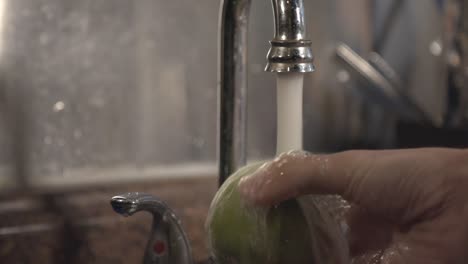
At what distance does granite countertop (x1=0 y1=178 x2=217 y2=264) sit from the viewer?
2.48 feet

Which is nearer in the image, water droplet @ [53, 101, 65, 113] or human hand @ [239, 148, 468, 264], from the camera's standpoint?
human hand @ [239, 148, 468, 264]

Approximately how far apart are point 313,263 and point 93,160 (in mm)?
520

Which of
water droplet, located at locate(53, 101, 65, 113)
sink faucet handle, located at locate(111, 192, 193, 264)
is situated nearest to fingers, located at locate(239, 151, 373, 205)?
sink faucet handle, located at locate(111, 192, 193, 264)

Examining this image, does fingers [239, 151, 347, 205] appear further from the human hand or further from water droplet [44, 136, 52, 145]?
water droplet [44, 136, 52, 145]

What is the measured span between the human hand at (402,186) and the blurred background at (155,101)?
0.32 m

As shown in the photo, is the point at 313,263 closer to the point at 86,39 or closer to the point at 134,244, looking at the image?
the point at 134,244

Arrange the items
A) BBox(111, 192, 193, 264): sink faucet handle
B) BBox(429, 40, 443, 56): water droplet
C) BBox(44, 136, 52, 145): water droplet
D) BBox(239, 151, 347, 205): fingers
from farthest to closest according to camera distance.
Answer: BBox(429, 40, 443, 56): water droplet
BBox(44, 136, 52, 145): water droplet
BBox(111, 192, 193, 264): sink faucet handle
BBox(239, 151, 347, 205): fingers

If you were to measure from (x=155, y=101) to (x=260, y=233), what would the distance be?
1.72ft

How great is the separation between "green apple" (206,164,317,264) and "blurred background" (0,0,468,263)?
293 mm

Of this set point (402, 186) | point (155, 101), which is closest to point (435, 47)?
point (155, 101)

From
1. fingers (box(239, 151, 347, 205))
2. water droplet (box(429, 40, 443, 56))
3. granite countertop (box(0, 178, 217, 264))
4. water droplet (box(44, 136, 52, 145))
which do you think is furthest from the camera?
water droplet (box(429, 40, 443, 56))

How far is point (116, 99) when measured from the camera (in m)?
0.92

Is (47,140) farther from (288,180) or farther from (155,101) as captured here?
(288,180)

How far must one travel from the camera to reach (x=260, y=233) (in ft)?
1.50
